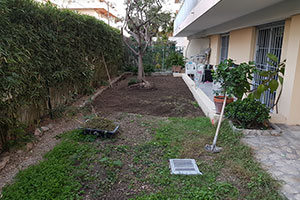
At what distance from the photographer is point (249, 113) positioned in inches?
163

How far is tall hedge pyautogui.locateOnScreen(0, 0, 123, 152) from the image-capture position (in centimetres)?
313

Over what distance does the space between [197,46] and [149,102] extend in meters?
8.95

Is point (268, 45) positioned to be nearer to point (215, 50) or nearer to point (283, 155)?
point (283, 155)

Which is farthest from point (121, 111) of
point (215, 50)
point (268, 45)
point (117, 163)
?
point (215, 50)

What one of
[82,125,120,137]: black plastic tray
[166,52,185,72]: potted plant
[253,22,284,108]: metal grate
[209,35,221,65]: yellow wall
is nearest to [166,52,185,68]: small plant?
[166,52,185,72]: potted plant

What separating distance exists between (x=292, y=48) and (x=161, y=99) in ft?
12.9

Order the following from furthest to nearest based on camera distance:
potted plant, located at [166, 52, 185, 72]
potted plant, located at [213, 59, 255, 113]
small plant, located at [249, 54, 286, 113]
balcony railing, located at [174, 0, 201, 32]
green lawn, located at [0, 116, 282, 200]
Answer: potted plant, located at [166, 52, 185, 72] < balcony railing, located at [174, 0, 201, 32] < small plant, located at [249, 54, 286, 113] < potted plant, located at [213, 59, 255, 113] < green lawn, located at [0, 116, 282, 200]

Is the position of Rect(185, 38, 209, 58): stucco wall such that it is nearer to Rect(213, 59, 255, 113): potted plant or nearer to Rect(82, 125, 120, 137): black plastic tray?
Rect(213, 59, 255, 113): potted plant

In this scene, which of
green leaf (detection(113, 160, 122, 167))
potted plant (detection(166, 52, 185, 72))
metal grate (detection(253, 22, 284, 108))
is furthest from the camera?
potted plant (detection(166, 52, 185, 72))

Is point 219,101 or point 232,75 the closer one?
point 232,75

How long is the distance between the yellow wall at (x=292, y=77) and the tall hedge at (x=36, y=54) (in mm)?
4385

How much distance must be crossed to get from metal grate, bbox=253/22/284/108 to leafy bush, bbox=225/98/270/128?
2.01 ft

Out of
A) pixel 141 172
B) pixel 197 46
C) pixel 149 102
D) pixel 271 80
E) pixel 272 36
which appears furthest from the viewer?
pixel 197 46

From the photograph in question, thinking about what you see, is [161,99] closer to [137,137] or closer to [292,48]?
[137,137]
